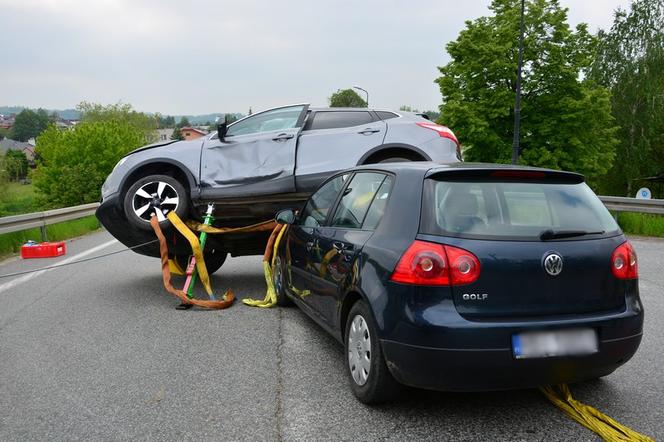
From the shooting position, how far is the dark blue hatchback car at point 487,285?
3.15 m

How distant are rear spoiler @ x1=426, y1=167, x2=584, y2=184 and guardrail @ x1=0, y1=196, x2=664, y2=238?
9.50 metres

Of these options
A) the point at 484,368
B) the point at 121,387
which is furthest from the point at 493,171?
the point at 121,387

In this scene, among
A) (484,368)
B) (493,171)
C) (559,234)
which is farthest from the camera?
(493,171)

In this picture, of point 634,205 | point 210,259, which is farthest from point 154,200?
point 634,205

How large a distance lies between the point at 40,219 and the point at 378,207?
10.3 meters

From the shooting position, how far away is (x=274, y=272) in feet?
21.3

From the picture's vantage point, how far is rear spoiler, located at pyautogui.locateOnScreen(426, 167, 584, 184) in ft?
11.7

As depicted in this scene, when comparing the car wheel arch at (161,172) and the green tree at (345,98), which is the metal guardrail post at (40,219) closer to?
the car wheel arch at (161,172)

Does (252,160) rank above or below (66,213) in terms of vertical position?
above

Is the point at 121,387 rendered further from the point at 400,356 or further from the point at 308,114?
the point at 308,114

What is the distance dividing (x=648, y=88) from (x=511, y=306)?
44775mm

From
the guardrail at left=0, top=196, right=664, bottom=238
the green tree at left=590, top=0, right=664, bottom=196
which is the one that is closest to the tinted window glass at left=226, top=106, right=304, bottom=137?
the guardrail at left=0, top=196, right=664, bottom=238

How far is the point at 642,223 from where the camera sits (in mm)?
13477

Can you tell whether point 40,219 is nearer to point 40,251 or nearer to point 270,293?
point 40,251
